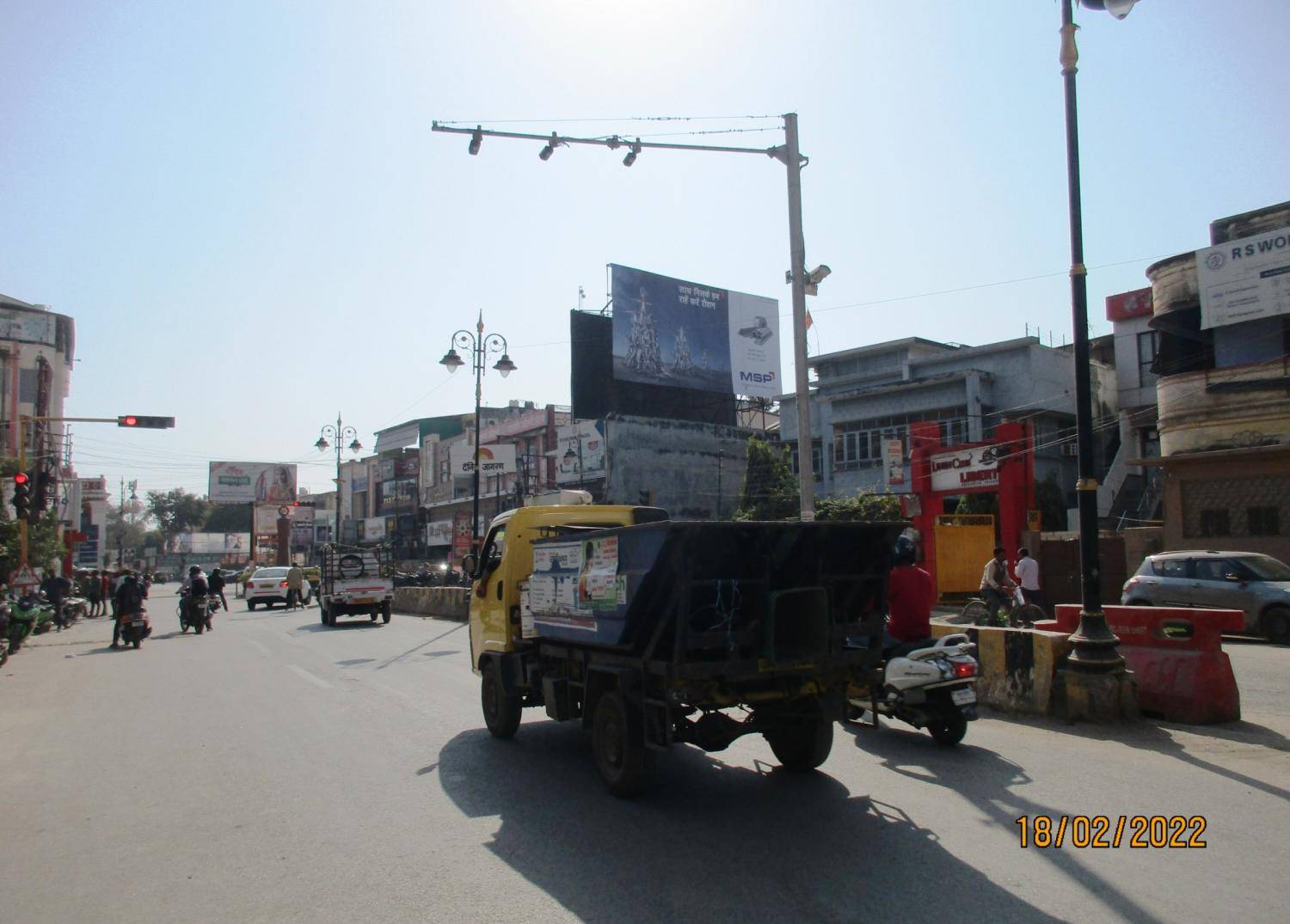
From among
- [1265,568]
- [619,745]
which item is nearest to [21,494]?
[619,745]

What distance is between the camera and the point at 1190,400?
2391cm

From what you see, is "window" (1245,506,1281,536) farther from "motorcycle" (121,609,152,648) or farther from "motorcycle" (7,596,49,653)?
"motorcycle" (7,596,49,653)

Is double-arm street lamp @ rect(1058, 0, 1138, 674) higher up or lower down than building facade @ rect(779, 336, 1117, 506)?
lower down

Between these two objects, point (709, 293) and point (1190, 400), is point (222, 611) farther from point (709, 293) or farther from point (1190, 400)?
point (1190, 400)

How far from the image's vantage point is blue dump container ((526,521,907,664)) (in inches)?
227

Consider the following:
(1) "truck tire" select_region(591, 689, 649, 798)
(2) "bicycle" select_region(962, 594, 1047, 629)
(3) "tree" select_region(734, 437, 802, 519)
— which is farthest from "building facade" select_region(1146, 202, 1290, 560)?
(1) "truck tire" select_region(591, 689, 649, 798)

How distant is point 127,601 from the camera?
20406 millimetres

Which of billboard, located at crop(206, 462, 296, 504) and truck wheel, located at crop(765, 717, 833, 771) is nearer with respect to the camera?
truck wheel, located at crop(765, 717, 833, 771)

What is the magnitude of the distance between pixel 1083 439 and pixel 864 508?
23.6 metres

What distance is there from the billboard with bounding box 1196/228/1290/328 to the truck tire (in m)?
24.9

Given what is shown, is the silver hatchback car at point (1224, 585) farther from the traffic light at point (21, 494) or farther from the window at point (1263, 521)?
the traffic light at point (21, 494)

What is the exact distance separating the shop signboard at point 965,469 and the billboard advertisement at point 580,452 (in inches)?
851

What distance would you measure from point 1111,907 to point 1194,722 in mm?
5127

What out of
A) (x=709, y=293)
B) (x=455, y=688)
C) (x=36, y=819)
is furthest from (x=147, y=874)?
(x=709, y=293)
